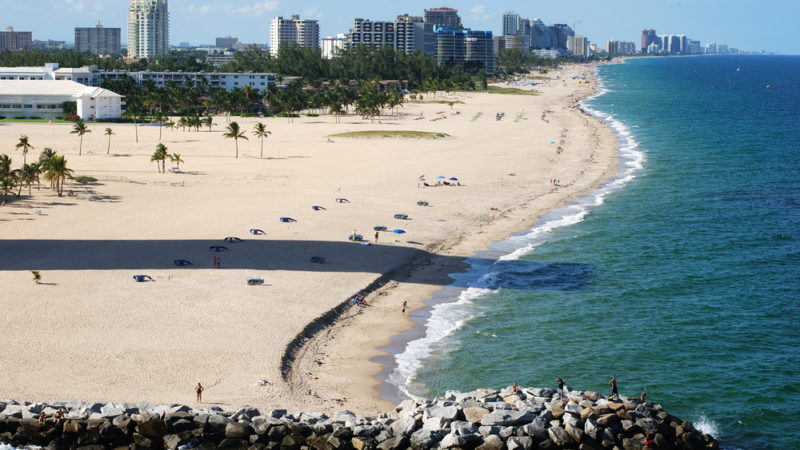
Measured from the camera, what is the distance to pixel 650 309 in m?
44.0

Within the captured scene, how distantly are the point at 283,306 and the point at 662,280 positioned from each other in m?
21.4

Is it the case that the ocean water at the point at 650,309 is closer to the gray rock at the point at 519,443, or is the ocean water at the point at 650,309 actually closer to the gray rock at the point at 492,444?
the gray rock at the point at 492,444

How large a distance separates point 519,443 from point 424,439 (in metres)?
2.87

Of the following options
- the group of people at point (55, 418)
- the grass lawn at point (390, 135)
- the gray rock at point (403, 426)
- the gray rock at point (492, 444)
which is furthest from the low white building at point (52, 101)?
the gray rock at point (492, 444)

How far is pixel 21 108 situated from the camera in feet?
446

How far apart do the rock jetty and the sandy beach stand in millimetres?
2688

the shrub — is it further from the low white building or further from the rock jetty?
the low white building

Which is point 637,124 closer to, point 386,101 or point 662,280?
point 386,101

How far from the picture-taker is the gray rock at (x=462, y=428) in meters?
27.0

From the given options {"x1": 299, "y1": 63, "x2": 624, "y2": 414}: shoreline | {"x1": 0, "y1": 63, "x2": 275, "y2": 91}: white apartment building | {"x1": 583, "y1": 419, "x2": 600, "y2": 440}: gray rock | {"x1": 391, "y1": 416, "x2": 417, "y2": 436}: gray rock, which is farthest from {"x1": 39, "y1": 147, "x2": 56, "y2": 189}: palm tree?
{"x1": 0, "y1": 63, "x2": 275, "y2": 91}: white apartment building

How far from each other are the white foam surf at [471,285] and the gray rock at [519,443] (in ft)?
24.5

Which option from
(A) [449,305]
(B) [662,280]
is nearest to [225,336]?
(A) [449,305]

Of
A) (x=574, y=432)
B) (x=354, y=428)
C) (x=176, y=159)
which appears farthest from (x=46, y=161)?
(x=574, y=432)

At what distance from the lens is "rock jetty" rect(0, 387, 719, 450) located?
27.0m
